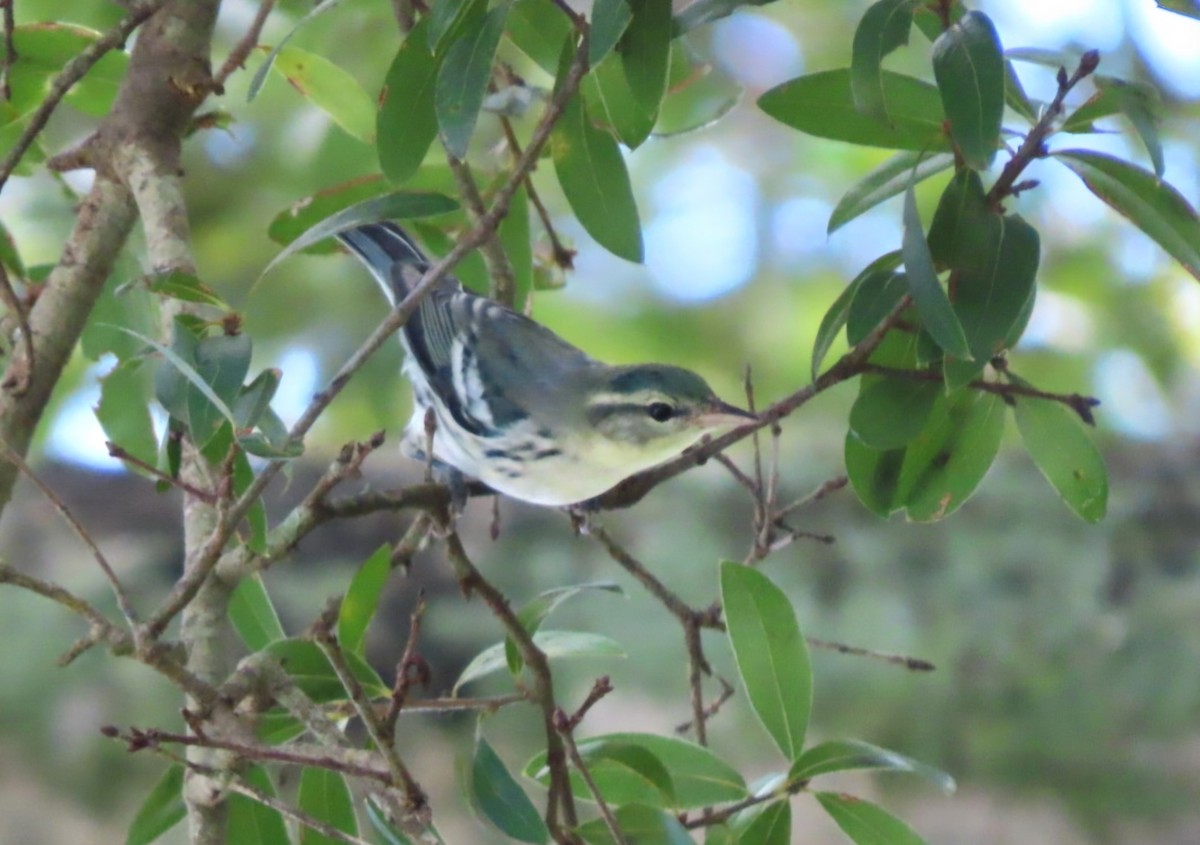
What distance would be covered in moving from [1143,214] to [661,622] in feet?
7.30

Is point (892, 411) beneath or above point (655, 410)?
above

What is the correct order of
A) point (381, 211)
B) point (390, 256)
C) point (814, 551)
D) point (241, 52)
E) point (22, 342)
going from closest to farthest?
point (381, 211)
point (22, 342)
point (241, 52)
point (390, 256)
point (814, 551)

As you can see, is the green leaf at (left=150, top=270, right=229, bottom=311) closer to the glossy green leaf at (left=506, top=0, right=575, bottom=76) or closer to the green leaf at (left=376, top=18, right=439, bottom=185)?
the green leaf at (left=376, top=18, right=439, bottom=185)

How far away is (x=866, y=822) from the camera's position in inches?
41.1

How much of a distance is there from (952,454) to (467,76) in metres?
0.52

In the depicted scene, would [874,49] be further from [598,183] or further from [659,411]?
[659,411]

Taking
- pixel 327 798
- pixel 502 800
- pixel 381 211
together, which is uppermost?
pixel 381 211

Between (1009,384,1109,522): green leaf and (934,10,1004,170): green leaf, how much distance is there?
11.7 inches

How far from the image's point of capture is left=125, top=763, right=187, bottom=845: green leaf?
1.13m

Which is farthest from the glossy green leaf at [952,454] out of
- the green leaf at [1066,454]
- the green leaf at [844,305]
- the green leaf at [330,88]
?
the green leaf at [330,88]

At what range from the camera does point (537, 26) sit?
1.20 meters

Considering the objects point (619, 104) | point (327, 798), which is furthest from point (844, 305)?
point (327, 798)

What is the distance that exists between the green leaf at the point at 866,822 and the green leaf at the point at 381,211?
0.57 meters

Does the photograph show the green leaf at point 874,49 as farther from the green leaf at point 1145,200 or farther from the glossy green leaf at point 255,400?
the glossy green leaf at point 255,400
